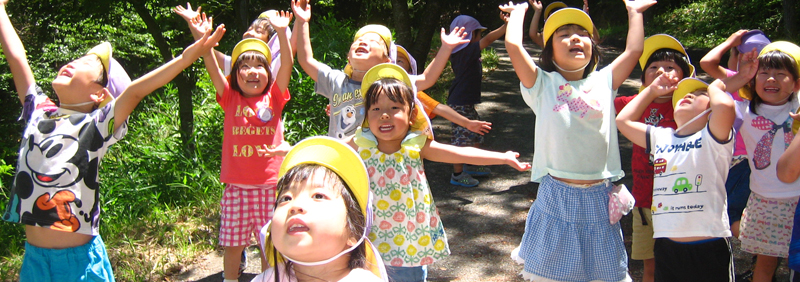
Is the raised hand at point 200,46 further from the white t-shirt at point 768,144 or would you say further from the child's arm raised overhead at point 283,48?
the white t-shirt at point 768,144

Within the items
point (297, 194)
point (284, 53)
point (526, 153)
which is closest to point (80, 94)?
point (284, 53)

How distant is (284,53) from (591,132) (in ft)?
6.00

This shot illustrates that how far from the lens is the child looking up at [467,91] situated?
5.98 m

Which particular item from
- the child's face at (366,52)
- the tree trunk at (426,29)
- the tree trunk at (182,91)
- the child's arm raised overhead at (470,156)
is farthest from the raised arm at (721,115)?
the tree trunk at (426,29)

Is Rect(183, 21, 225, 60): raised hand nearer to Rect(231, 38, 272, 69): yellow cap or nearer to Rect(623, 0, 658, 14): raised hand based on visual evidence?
Rect(231, 38, 272, 69): yellow cap

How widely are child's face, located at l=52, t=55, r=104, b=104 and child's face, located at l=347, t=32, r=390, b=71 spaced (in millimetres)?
1369

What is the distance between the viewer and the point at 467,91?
6086 mm

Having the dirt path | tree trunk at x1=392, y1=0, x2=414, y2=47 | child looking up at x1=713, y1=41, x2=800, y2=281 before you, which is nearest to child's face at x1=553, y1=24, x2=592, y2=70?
child looking up at x1=713, y1=41, x2=800, y2=281

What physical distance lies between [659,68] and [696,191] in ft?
3.09

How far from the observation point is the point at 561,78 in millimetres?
3193

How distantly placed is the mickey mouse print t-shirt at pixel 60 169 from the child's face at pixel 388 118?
1273 mm

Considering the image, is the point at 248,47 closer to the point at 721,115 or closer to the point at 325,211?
the point at 325,211

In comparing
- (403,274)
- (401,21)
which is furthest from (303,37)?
(401,21)

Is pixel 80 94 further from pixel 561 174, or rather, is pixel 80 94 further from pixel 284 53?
pixel 561 174
